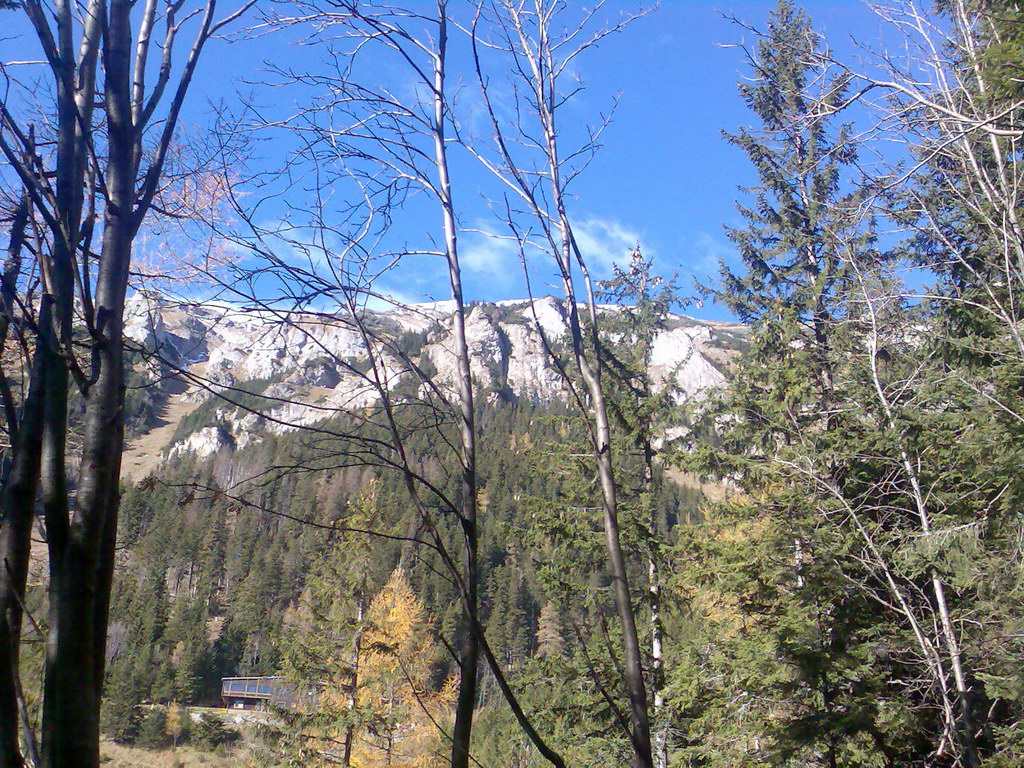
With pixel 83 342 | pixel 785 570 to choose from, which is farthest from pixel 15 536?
pixel 785 570

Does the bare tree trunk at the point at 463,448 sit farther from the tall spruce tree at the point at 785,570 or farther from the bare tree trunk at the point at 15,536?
the tall spruce tree at the point at 785,570

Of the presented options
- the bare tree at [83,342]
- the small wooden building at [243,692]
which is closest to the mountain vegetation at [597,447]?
the bare tree at [83,342]

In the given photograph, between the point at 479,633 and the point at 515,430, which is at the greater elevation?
the point at 515,430

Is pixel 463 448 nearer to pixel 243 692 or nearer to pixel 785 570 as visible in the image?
pixel 785 570

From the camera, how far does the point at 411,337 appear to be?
2.33m

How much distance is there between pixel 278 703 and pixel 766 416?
10.4 metres

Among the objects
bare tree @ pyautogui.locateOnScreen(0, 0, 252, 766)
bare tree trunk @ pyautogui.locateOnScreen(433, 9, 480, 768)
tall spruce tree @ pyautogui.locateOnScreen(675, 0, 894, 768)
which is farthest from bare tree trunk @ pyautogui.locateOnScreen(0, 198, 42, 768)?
tall spruce tree @ pyautogui.locateOnScreen(675, 0, 894, 768)

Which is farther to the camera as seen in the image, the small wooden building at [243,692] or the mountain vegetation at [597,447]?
the small wooden building at [243,692]

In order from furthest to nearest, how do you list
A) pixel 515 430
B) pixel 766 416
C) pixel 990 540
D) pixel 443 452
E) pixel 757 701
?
pixel 515 430
pixel 766 416
pixel 757 701
pixel 990 540
pixel 443 452

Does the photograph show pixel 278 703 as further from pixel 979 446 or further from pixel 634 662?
pixel 634 662

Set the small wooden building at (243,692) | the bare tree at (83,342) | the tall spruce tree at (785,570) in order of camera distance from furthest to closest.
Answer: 1. the small wooden building at (243,692)
2. the tall spruce tree at (785,570)
3. the bare tree at (83,342)

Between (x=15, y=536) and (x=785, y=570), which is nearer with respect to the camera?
(x=15, y=536)

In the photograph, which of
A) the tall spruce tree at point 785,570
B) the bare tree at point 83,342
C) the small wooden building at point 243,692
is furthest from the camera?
the small wooden building at point 243,692

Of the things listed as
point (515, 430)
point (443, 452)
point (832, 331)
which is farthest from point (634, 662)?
point (515, 430)
